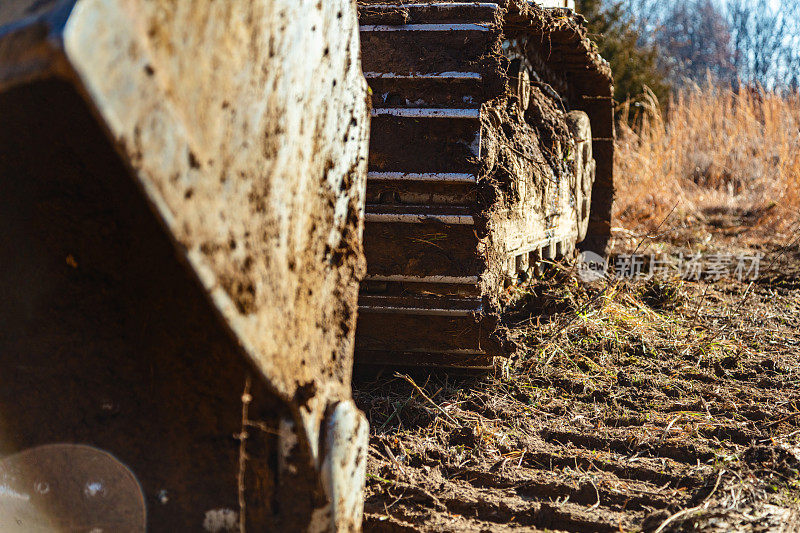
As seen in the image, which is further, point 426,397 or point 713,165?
point 713,165

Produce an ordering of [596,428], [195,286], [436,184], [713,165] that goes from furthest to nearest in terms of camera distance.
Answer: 1. [713,165]
2. [596,428]
3. [436,184]
4. [195,286]

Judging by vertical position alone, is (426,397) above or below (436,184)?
below

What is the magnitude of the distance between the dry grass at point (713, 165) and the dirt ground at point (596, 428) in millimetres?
→ 4319

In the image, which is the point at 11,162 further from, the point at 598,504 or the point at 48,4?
the point at 598,504

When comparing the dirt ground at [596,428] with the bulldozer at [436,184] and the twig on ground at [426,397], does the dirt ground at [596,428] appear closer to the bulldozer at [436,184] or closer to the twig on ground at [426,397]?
the twig on ground at [426,397]

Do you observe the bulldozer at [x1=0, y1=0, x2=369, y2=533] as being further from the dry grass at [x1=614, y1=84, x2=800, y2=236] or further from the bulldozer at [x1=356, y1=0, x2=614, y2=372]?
the dry grass at [x1=614, y1=84, x2=800, y2=236]

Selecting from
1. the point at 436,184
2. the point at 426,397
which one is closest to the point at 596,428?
the point at 426,397

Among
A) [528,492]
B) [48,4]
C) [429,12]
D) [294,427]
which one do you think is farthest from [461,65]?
[48,4]

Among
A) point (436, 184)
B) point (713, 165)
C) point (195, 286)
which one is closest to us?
point (195, 286)

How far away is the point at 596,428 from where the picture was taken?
263cm

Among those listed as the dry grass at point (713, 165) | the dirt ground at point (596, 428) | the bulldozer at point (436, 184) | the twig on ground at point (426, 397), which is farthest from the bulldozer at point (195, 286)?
the dry grass at point (713, 165)

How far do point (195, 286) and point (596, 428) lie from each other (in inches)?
73.8

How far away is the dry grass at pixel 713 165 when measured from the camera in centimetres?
840

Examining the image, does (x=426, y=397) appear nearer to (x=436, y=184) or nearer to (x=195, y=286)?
(x=436, y=184)
